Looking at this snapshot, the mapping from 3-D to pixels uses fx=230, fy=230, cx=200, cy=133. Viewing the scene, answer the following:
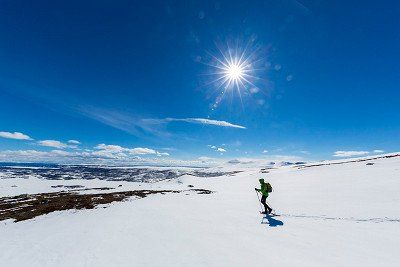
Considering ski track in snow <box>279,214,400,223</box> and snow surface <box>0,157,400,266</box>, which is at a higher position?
ski track in snow <box>279,214,400,223</box>

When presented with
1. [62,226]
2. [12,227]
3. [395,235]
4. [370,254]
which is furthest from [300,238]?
[12,227]

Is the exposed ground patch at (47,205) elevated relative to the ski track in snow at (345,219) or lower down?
lower down

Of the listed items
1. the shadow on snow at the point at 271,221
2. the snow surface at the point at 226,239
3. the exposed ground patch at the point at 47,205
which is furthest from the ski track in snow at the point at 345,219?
the exposed ground patch at the point at 47,205

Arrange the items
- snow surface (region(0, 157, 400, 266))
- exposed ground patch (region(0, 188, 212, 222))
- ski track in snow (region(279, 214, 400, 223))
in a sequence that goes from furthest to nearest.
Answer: exposed ground patch (region(0, 188, 212, 222)) → ski track in snow (region(279, 214, 400, 223)) → snow surface (region(0, 157, 400, 266))

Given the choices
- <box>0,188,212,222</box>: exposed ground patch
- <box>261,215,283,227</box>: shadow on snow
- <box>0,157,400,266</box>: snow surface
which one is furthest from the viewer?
<box>0,188,212,222</box>: exposed ground patch

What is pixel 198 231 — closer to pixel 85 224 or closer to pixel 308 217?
pixel 308 217

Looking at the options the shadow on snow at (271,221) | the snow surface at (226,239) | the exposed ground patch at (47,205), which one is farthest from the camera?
the exposed ground patch at (47,205)

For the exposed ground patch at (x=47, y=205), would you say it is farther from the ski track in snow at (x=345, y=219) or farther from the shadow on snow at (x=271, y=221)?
the ski track in snow at (x=345, y=219)

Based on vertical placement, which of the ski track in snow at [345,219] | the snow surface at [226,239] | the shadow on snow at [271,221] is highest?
the ski track in snow at [345,219]

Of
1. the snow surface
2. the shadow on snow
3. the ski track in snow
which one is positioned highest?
the ski track in snow

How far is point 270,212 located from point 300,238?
5.85 meters

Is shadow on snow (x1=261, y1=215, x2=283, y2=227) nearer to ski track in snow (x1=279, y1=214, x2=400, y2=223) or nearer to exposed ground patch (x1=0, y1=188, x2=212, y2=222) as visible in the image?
ski track in snow (x1=279, y1=214, x2=400, y2=223)

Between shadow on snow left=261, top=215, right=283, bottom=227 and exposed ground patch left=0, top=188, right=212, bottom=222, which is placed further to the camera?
exposed ground patch left=0, top=188, right=212, bottom=222

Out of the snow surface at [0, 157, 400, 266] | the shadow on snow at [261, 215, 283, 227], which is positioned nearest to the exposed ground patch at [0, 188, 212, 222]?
the snow surface at [0, 157, 400, 266]
